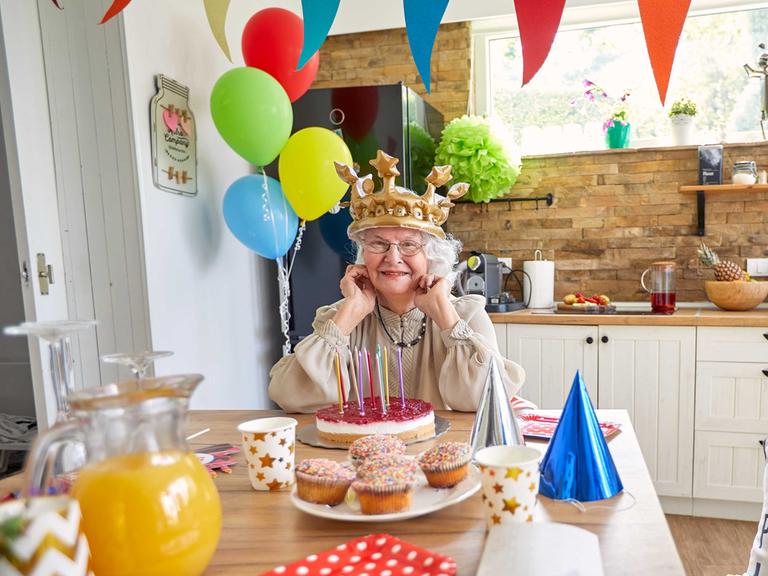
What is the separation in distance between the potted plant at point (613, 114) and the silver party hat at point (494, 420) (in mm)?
2573

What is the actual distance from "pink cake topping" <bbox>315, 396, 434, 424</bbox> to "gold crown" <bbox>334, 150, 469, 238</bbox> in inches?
20.1

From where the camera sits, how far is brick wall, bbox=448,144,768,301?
9.76ft

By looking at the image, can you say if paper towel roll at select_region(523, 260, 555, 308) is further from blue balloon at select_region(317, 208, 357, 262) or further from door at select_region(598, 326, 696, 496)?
blue balloon at select_region(317, 208, 357, 262)

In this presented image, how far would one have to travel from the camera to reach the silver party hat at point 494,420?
926mm

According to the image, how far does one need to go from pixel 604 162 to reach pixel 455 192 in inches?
74.7

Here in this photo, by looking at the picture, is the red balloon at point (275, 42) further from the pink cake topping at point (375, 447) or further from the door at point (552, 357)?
the pink cake topping at point (375, 447)

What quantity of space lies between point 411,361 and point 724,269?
1884 mm

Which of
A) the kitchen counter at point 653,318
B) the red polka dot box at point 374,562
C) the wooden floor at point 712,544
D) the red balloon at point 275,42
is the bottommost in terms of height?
the wooden floor at point 712,544

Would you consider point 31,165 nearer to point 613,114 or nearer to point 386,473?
point 386,473

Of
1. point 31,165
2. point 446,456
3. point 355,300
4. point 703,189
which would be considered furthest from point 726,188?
point 31,165

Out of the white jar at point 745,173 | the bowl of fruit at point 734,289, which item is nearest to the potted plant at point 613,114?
the white jar at point 745,173

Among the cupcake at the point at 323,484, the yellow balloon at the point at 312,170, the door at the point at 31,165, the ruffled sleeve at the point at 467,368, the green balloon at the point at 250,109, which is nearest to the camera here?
the cupcake at the point at 323,484

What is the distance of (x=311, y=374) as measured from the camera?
58.3 inches

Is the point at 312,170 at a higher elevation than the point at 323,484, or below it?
higher
